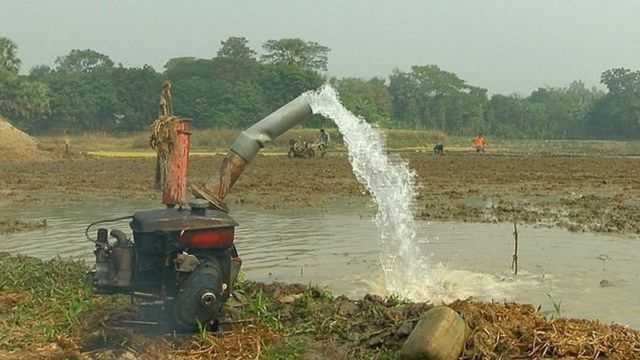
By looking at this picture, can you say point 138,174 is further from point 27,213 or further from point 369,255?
point 369,255

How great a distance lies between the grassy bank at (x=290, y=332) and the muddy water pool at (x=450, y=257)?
178cm

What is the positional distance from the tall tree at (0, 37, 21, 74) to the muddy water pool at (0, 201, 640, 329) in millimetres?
59151

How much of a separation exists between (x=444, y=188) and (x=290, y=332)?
14.7 metres

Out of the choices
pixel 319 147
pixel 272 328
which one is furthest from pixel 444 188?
pixel 319 147

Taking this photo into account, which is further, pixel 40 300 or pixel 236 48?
pixel 236 48

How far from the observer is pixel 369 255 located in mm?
9812

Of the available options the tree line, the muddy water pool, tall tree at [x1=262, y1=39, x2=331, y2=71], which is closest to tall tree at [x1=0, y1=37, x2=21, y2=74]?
the tree line

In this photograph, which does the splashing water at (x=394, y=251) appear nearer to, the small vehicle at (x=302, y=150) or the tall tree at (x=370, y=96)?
the small vehicle at (x=302, y=150)

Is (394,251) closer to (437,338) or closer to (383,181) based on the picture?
(383,181)

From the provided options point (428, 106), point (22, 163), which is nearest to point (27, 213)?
point (22, 163)

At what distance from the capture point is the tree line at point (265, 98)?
62969mm

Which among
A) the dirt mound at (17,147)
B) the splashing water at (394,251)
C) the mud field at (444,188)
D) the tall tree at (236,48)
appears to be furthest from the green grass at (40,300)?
the tall tree at (236,48)

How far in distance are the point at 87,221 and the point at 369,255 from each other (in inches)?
243

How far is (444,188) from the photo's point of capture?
1959 centimetres
